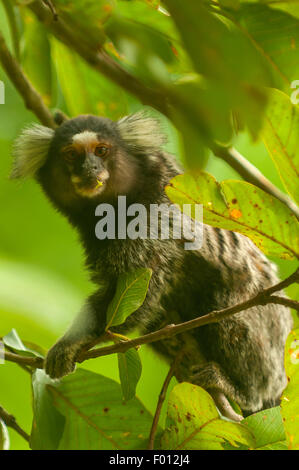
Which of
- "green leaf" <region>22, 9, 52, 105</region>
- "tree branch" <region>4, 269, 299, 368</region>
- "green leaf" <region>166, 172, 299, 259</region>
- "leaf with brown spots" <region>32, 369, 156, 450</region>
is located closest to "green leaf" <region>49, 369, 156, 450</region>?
"leaf with brown spots" <region>32, 369, 156, 450</region>

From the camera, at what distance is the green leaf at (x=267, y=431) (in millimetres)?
1338

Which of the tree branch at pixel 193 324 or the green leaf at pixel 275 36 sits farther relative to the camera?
the tree branch at pixel 193 324

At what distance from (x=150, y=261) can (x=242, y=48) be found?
1.54 m

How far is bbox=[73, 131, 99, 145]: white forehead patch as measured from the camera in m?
1.99

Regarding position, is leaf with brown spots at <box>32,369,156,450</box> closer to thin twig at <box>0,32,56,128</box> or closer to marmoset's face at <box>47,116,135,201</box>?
marmoset's face at <box>47,116,135,201</box>

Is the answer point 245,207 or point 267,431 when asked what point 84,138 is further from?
point 267,431

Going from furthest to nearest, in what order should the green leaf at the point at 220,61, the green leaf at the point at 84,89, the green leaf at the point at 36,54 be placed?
the green leaf at the point at 84,89 → the green leaf at the point at 36,54 → the green leaf at the point at 220,61

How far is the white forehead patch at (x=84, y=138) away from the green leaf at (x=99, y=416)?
76cm

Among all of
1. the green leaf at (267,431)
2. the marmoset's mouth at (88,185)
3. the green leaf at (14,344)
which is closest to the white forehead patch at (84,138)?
the marmoset's mouth at (88,185)

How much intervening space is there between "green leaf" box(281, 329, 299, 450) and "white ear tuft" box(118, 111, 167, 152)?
3.98 feet

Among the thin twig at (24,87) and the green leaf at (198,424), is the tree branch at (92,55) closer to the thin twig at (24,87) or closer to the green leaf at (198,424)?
the thin twig at (24,87)

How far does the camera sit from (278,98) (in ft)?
3.28

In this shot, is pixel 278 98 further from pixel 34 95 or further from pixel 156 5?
pixel 34 95

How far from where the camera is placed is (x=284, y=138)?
1069 millimetres
